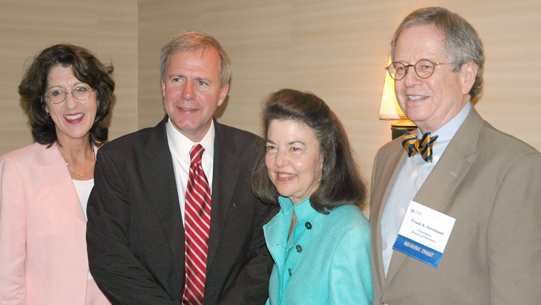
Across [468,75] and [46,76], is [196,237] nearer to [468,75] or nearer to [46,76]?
[46,76]

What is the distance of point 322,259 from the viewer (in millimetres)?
1851

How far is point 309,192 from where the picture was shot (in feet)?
6.86

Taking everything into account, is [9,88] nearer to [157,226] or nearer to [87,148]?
[87,148]

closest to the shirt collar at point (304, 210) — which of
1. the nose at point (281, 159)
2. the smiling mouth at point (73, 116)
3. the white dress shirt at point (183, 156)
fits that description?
the nose at point (281, 159)

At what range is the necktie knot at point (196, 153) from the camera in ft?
7.91

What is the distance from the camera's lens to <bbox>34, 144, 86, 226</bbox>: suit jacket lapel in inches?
100

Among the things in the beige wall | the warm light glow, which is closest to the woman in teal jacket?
the warm light glow

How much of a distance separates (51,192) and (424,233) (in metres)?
2.00

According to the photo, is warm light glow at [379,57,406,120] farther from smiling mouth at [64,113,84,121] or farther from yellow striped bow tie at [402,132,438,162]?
smiling mouth at [64,113,84,121]

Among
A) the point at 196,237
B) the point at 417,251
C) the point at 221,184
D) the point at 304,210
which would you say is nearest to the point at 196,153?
the point at 221,184

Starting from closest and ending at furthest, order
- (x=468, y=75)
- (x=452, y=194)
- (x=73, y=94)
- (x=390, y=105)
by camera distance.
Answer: (x=452, y=194) → (x=468, y=75) → (x=73, y=94) → (x=390, y=105)

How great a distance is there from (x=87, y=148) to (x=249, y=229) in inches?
46.9

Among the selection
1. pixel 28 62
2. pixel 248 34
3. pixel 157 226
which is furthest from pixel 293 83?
pixel 28 62

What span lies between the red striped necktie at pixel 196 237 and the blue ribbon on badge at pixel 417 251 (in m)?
0.97
